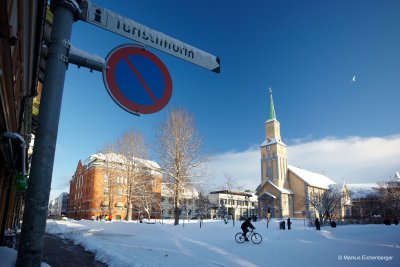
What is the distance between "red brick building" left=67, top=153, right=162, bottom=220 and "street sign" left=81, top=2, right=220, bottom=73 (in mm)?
34361

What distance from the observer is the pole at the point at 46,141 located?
7.13 feet

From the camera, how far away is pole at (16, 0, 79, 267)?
7.13 feet

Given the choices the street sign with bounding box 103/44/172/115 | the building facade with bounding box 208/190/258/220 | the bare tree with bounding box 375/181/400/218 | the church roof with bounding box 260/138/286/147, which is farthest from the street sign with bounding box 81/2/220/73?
the building facade with bounding box 208/190/258/220

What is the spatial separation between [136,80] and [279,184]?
7044cm

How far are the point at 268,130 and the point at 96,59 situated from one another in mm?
79445

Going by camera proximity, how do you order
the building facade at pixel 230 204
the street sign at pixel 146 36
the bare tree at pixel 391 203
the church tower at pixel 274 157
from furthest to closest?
the building facade at pixel 230 204 → the church tower at pixel 274 157 → the bare tree at pixel 391 203 → the street sign at pixel 146 36

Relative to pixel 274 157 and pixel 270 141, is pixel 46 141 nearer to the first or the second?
pixel 274 157

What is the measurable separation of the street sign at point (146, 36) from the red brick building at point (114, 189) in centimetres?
3436

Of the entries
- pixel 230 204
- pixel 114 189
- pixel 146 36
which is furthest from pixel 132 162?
pixel 230 204

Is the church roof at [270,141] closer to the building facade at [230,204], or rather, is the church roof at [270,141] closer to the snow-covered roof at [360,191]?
the building facade at [230,204]

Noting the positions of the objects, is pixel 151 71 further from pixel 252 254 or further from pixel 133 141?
pixel 133 141

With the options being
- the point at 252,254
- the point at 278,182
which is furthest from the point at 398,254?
the point at 278,182

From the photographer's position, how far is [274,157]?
2889 inches

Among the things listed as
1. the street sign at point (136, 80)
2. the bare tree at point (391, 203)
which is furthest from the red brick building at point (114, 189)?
the bare tree at point (391, 203)
